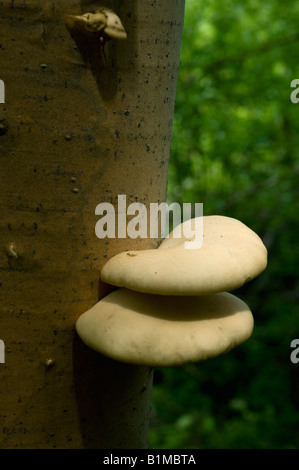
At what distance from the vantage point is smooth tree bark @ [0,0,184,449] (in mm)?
1056

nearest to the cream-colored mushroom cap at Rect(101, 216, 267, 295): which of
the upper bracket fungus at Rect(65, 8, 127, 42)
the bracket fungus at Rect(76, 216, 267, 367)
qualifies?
the bracket fungus at Rect(76, 216, 267, 367)

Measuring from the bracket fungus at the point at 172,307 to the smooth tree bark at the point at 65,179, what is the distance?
0.28 feet

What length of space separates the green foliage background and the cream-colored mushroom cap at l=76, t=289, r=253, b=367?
3.58 meters

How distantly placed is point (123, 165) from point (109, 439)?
78 centimetres

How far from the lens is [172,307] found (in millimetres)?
1233

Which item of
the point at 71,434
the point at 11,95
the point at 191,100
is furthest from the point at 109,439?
the point at 191,100

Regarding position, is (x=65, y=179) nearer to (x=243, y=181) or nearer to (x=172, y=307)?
(x=172, y=307)

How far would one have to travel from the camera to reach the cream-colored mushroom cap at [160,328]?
1.11 meters

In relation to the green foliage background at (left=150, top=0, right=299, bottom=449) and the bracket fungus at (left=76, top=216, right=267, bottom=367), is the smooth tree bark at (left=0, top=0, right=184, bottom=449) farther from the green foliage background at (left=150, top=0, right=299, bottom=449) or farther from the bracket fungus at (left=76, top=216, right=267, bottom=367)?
the green foliage background at (left=150, top=0, right=299, bottom=449)

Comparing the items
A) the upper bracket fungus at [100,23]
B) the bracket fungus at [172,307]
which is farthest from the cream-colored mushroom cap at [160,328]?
the upper bracket fungus at [100,23]

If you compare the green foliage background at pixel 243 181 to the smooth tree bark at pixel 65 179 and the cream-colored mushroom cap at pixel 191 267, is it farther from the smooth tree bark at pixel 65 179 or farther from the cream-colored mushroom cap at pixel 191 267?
the cream-colored mushroom cap at pixel 191 267

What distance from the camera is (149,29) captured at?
3.89 feet

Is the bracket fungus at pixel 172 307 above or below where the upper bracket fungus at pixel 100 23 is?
below

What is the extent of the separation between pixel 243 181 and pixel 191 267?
478 cm
